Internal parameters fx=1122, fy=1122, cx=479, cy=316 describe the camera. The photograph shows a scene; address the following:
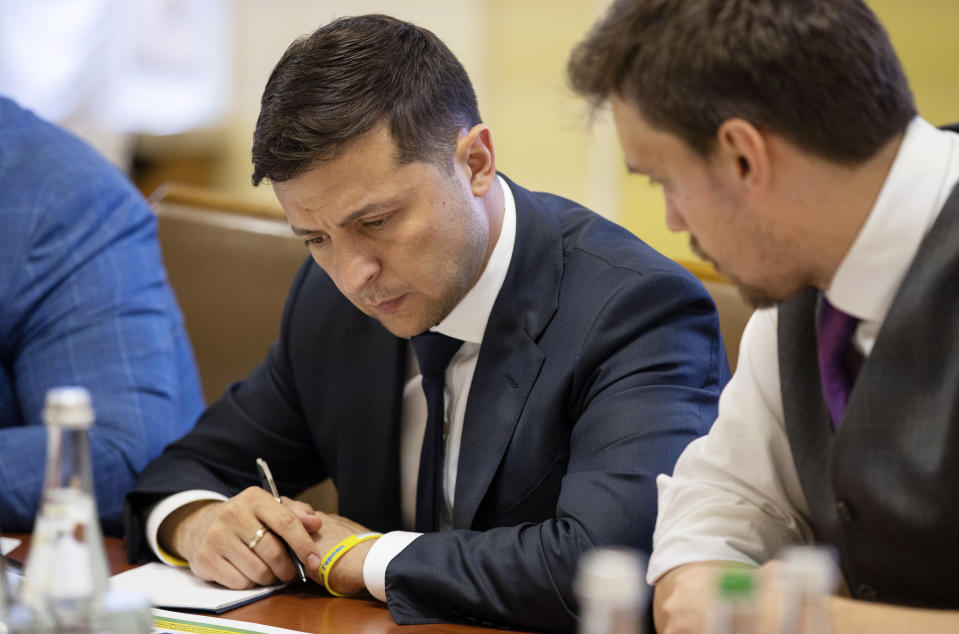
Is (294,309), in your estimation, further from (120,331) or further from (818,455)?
(818,455)

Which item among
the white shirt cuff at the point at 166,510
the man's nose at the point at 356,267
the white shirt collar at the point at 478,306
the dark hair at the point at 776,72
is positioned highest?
the dark hair at the point at 776,72

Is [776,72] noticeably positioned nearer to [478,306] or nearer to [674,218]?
[674,218]

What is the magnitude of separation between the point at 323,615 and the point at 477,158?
64 centimetres

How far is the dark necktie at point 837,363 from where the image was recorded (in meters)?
1.13

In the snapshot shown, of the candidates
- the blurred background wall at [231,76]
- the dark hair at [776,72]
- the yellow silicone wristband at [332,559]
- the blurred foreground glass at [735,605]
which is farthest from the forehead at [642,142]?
the blurred background wall at [231,76]

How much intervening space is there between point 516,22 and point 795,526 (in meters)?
3.44

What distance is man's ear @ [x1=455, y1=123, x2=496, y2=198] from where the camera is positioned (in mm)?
1511

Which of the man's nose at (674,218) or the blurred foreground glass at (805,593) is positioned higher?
the man's nose at (674,218)

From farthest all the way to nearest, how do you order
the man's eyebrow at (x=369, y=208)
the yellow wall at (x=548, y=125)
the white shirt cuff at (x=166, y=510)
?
1. the yellow wall at (x=548, y=125)
2. the white shirt cuff at (x=166, y=510)
3. the man's eyebrow at (x=369, y=208)

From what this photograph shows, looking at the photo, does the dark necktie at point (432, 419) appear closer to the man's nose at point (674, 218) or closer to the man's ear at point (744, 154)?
the man's nose at point (674, 218)

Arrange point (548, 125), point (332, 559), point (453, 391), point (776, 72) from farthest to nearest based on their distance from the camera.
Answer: point (548, 125) → point (453, 391) → point (332, 559) → point (776, 72)

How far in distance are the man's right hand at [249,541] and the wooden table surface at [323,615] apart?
0.12 feet

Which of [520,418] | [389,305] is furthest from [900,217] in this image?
[389,305]

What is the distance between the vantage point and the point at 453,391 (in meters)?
1.59
